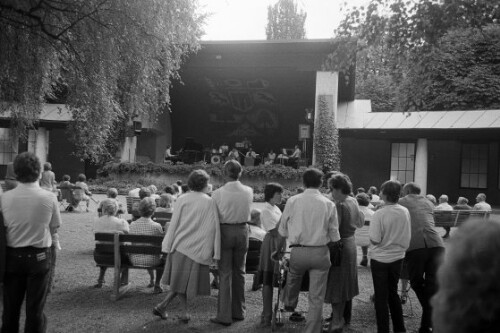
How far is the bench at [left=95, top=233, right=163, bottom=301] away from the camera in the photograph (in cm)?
635

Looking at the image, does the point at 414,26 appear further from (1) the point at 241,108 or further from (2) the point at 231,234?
(1) the point at 241,108

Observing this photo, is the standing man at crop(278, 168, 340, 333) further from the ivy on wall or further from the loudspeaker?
the loudspeaker

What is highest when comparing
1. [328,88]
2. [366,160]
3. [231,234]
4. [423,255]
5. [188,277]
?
[328,88]

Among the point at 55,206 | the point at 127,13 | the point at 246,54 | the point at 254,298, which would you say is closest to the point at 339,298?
the point at 254,298

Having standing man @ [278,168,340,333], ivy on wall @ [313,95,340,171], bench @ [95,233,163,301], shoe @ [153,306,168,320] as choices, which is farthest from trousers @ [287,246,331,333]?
ivy on wall @ [313,95,340,171]

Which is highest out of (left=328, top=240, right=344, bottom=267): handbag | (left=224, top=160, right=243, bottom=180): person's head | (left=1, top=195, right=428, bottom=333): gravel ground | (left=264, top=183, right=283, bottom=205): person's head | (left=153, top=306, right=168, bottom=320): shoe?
(left=224, top=160, right=243, bottom=180): person's head

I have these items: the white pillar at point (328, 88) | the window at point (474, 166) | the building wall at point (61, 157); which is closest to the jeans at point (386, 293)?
the white pillar at point (328, 88)

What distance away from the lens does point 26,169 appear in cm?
425

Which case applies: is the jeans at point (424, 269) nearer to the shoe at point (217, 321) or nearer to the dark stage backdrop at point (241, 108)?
the shoe at point (217, 321)

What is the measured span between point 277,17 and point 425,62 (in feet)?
146

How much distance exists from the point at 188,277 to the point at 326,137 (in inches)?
697

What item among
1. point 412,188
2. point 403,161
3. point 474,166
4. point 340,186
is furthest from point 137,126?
point 340,186

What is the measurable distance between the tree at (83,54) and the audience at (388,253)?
19.7 feet

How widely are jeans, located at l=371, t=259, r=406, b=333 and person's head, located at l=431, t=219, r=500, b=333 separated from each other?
12.4 ft
